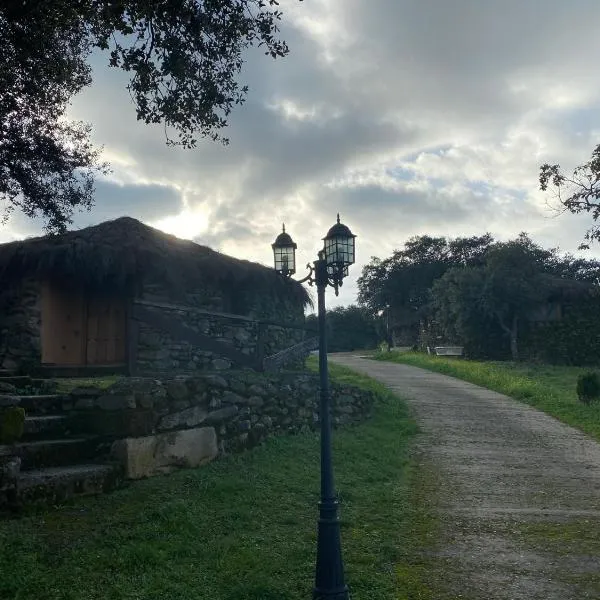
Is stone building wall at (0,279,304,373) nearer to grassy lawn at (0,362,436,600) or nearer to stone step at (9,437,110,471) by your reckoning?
grassy lawn at (0,362,436,600)

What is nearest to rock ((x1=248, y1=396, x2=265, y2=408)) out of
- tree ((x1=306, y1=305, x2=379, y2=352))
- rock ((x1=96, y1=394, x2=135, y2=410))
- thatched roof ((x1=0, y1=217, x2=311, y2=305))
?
rock ((x1=96, y1=394, x2=135, y2=410))

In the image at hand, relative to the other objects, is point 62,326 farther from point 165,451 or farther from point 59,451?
point 59,451

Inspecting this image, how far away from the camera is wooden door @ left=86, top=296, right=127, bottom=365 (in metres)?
13.8

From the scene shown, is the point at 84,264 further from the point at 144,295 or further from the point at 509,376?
the point at 509,376

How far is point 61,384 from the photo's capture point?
9.30 metres

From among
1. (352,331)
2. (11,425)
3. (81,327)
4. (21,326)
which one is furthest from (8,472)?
(352,331)

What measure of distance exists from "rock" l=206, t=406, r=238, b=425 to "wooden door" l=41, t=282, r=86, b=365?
213 inches

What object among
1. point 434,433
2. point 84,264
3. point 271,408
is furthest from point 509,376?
point 84,264

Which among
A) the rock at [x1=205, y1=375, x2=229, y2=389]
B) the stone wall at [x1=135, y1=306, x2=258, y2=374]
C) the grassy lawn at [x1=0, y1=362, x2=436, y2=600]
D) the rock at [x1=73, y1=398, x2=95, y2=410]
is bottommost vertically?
the grassy lawn at [x1=0, y1=362, x2=436, y2=600]

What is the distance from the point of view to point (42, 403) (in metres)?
7.75

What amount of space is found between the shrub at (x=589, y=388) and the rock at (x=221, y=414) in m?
10.4

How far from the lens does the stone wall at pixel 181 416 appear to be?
291 inches

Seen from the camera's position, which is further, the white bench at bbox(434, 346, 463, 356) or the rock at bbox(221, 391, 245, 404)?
the white bench at bbox(434, 346, 463, 356)

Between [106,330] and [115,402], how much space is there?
692cm
